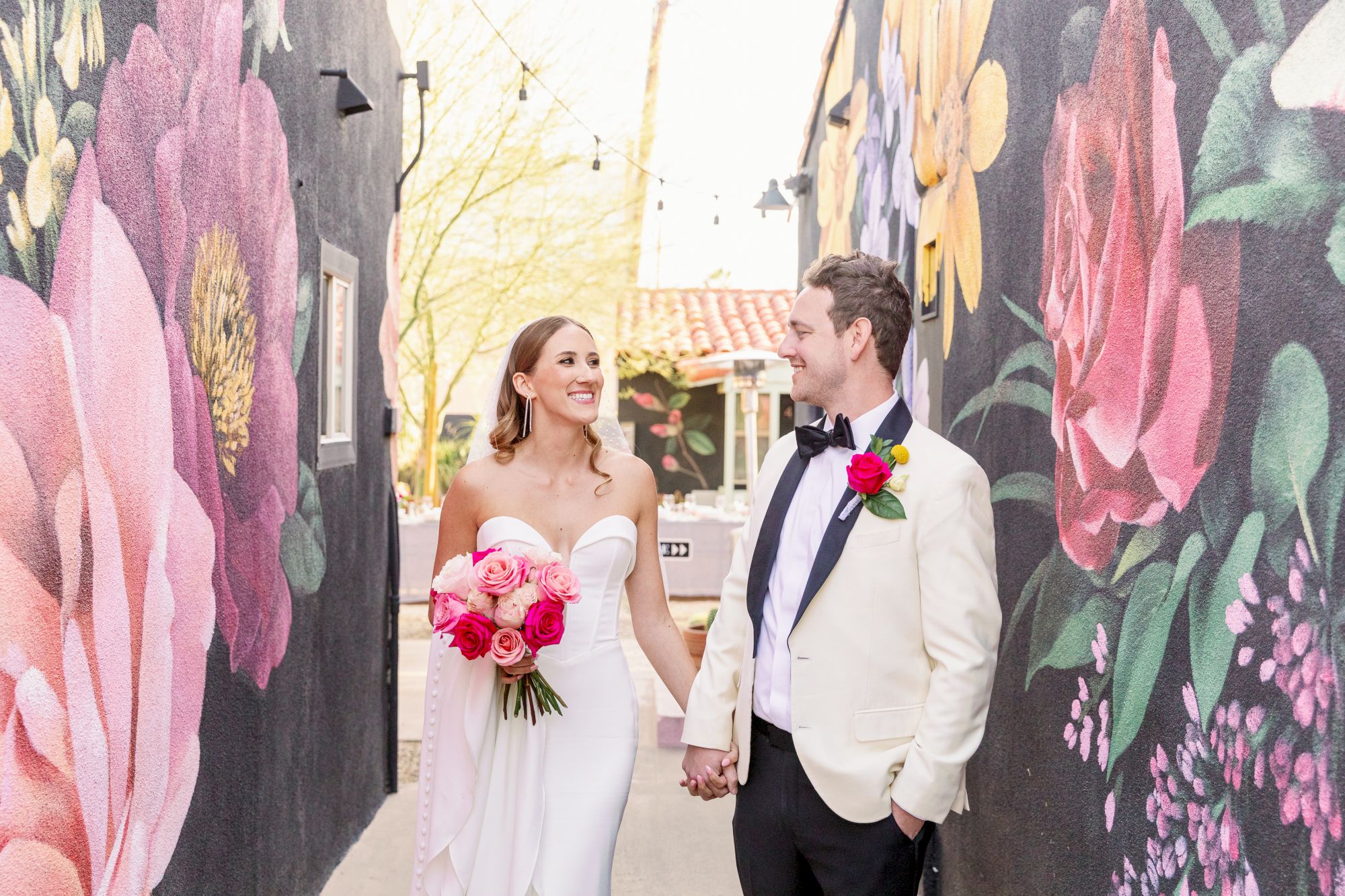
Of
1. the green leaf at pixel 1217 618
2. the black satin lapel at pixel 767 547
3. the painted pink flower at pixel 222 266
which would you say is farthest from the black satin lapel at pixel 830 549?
the painted pink flower at pixel 222 266

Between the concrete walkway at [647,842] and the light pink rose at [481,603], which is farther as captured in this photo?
the concrete walkway at [647,842]

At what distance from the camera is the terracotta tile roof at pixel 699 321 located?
18.0 metres

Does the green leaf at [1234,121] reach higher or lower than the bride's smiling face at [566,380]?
higher

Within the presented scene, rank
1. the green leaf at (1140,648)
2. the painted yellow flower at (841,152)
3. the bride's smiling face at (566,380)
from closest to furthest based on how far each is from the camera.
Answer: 1. the green leaf at (1140,648)
2. the bride's smiling face at (566,380)
3. the painted yellow flower at (841,152)

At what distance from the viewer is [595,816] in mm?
3281

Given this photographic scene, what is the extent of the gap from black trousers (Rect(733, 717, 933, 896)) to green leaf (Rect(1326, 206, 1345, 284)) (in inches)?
53.1

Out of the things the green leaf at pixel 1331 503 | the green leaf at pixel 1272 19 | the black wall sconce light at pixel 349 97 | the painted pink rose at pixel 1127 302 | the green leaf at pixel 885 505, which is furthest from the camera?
the black wall sconce light at pixel 349 97

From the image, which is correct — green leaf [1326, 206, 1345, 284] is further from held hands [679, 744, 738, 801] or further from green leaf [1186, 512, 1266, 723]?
held hands [679, 744, 738, 801]

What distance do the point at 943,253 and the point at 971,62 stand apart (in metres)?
0.76

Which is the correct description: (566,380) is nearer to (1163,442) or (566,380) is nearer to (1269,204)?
(1163,442)

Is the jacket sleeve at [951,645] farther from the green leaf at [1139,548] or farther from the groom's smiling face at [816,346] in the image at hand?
the groom's smiling face at [816,346]

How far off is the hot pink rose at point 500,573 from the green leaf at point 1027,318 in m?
1.43

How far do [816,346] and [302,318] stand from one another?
2.52 meters

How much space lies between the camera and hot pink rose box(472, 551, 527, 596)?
304 centimetres
